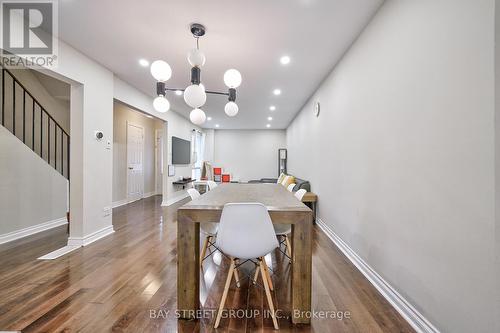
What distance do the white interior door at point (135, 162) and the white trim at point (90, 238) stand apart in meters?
2.92

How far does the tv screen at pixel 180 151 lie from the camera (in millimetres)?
6035

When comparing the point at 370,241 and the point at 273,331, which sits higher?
the point at 370,241

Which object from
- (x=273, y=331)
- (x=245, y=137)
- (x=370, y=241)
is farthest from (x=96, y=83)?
(x=245, y=137)

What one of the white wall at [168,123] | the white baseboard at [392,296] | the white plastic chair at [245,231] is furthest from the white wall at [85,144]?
the white baseboard at [392,296]

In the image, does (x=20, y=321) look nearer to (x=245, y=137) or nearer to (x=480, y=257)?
(x=480, y=257)

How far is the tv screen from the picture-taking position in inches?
238

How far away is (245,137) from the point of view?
29.9 feet

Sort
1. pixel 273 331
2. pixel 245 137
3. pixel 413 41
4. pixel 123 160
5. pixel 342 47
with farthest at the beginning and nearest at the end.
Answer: pixel 245 137
pixel 123 160
pixel 342 47
pixel 413 41
pixel 273 331

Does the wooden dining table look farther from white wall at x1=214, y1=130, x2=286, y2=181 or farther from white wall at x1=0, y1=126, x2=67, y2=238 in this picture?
white wall at x1=214, y1=130, x2=286, y2=181

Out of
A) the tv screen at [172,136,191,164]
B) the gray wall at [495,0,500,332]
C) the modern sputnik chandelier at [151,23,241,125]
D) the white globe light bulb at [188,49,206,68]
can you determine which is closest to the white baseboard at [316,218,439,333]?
the gray wall at [495,0,500,332]

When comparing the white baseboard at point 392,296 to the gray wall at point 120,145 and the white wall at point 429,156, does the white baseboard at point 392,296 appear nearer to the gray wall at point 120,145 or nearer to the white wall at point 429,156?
the white wall at point 429,156

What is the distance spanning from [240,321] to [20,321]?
1612mm

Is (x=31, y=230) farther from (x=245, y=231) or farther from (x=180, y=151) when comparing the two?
(x=245, y=231)

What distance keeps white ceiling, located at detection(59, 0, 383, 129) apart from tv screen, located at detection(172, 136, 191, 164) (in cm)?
255
